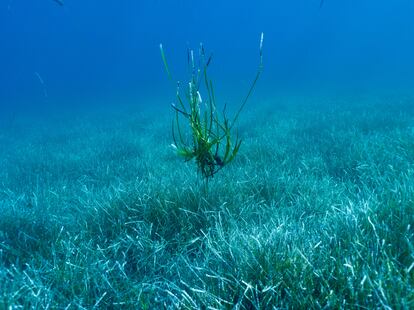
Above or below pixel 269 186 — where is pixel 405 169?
below

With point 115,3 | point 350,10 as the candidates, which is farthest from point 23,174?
point 350,10

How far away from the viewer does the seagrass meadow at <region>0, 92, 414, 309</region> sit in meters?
1.97

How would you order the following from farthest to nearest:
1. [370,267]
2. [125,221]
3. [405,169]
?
[405,169]
[125,221]
[370,267]

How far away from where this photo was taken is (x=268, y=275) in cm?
204

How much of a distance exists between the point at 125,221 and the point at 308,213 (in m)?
1.90

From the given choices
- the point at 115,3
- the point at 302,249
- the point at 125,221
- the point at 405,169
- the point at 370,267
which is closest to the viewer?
the point at 370,267

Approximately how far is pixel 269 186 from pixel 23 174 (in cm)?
578

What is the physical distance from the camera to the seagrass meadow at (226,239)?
1.97 meters

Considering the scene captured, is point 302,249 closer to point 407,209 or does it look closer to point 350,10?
point 407,209

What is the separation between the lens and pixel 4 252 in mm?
3076

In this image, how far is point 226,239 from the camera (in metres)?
2.88

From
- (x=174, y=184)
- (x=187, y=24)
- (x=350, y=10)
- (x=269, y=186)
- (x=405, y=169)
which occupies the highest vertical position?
(x=187, y=24)

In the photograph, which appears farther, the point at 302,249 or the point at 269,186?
the point at 269,186

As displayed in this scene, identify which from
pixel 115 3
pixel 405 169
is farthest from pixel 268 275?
pixel 115 3
